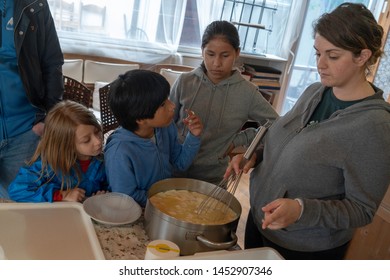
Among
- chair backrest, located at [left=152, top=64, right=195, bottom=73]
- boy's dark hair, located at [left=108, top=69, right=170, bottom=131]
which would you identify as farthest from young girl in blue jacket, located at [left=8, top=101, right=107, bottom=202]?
chair backrest, located at [left=152, top=64, right=195, bottom=73]

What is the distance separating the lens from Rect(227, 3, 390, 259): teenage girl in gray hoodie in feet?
2.84

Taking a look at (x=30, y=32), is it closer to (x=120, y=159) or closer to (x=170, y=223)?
(x=120, y=159)

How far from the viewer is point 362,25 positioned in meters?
0.86

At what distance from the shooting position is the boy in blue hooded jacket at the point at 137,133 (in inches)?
41.7

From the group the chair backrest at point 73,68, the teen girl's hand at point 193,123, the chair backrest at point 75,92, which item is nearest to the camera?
the teen girl's hand at point 193,123

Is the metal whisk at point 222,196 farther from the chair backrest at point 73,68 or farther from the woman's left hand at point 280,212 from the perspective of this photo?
the chair backrest at point 73,68

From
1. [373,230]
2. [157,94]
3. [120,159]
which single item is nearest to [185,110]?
[157,94]

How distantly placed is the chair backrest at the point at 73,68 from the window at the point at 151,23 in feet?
0.50

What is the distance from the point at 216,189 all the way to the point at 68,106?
56 centimetres

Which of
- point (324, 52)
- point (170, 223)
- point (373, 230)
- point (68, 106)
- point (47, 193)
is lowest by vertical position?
point (373, 230)

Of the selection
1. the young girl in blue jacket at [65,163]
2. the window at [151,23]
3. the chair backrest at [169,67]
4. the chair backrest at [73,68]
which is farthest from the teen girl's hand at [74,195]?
the chair backrest at [169,67]

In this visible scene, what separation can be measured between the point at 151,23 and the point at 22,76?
2265mm

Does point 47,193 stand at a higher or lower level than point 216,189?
lower

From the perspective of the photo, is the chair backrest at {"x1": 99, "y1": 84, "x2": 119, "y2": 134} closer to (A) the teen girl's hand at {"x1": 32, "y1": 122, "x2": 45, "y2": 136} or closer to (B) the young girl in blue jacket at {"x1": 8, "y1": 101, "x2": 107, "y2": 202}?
(A) the teen girl's hand at {"x1": 32, "y1": 122, "x2": 45, "y2": 136}
